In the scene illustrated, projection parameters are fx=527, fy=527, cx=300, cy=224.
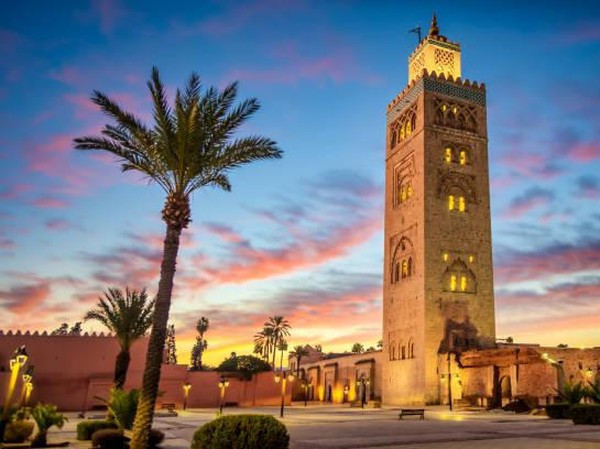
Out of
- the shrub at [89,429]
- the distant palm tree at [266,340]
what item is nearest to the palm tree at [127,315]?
the shrub at [89,429]

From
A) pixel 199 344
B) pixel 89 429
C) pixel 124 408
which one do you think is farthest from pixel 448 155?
pixel 199 344

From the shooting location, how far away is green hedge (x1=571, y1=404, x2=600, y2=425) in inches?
755

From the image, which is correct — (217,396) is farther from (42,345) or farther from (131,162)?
(131,162)

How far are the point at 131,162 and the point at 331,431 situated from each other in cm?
→ 1107

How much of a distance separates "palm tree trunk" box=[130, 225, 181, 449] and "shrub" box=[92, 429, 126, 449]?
1.77 m

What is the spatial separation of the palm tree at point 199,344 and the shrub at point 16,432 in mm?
85509

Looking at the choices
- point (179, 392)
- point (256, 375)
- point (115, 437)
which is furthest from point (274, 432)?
point (256, 375)

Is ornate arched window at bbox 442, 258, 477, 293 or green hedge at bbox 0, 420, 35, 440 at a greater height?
ornate arched window at bbox 442, 258, 477, 293

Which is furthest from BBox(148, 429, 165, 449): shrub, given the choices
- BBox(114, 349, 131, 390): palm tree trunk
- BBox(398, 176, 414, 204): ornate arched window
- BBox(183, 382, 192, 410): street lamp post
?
BBox(398, 176, 414, 204): ornate arched window

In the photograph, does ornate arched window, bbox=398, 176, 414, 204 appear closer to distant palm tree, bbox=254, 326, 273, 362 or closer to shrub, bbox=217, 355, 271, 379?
shrub, bbox=217, 355, 271, 379

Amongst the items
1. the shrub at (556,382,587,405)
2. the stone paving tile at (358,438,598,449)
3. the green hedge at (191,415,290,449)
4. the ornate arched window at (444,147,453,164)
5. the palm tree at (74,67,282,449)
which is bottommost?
the stone paving tile at (358,438,598,449)

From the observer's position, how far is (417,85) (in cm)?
4678

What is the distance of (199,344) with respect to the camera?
105 m

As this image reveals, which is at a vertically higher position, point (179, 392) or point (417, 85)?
point (417, 85)
